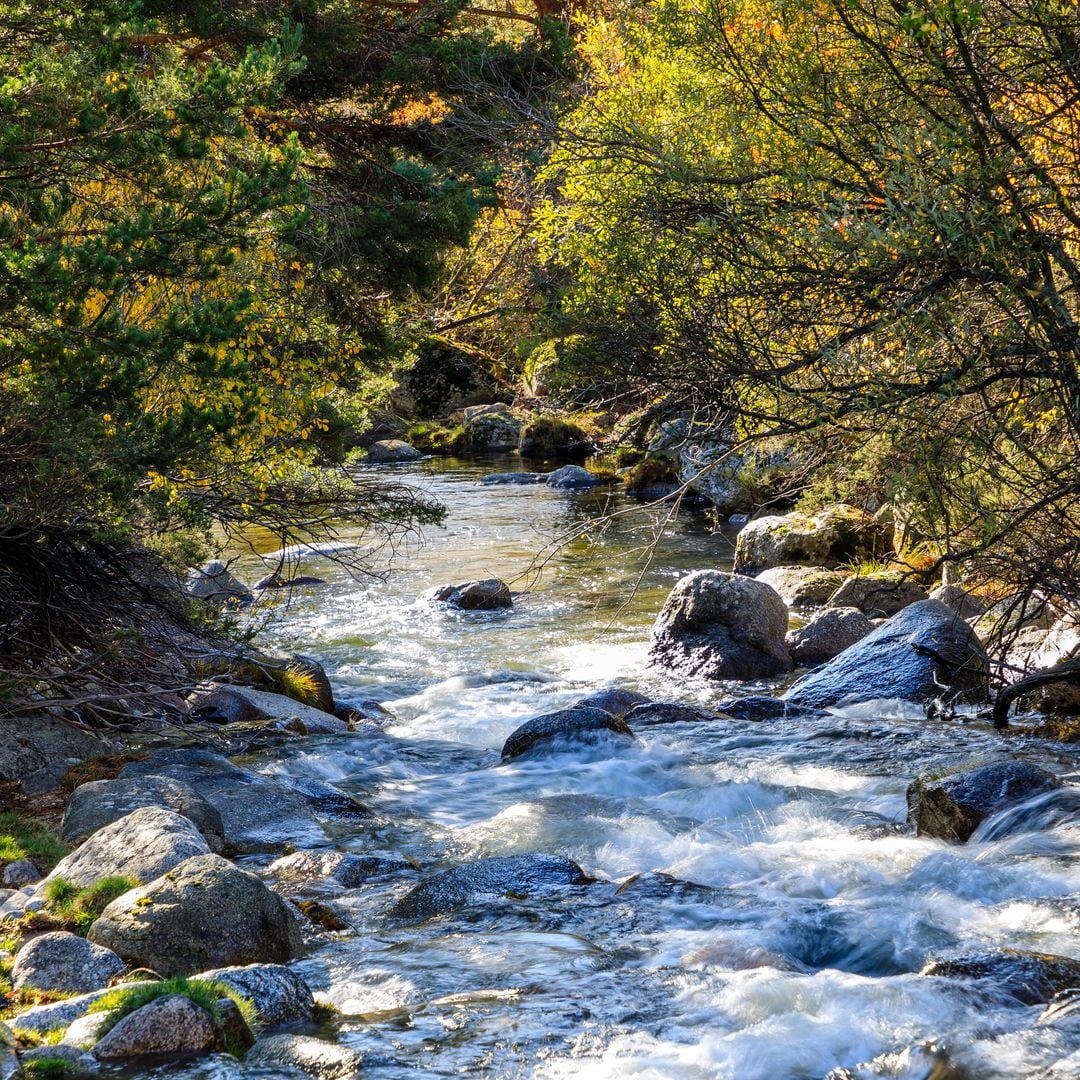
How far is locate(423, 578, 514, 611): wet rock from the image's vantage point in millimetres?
15930

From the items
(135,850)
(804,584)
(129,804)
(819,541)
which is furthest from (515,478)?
(135,850)

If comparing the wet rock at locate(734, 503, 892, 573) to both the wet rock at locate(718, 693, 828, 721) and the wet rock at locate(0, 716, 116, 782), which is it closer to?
the wet rock at locate(718, 693, 828, 721)

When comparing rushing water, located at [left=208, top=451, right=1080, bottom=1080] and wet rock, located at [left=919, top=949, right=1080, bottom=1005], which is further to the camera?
wet rock, located at [left=919, top=949, right=1080, bottom=1005]

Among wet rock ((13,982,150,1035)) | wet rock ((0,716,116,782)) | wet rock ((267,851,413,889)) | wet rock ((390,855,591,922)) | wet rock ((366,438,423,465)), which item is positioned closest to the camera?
wet rock ((13,982,150,1035))

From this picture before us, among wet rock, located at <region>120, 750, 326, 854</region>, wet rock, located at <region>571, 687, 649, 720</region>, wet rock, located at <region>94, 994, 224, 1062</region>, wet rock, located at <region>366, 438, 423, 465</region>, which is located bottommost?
wet rock, located at <region>571, 687, 649, 720</region>

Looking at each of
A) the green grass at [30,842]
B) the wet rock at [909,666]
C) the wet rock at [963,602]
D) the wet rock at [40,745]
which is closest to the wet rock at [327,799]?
the wet rock at [40,745]

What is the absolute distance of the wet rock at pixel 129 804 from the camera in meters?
6.92

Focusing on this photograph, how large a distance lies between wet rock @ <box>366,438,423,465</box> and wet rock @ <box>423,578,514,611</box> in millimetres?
16986

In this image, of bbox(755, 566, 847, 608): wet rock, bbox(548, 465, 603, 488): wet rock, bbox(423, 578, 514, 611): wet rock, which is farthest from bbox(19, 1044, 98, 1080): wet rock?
bbox(548, 465, 603, 488): wet rock

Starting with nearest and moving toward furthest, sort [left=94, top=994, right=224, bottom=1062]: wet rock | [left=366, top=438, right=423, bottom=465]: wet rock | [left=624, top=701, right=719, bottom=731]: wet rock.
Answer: [left=94, top=994, right=224, bottom=1062]: wet rock
[left=624, top=701, right=719, bottom=731]: wet rock
[left=366, top=438, right=423, bottom=465]: wet rock

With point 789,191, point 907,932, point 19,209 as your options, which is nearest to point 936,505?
point 789,191

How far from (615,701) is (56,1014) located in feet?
23.3

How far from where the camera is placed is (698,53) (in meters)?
8.91

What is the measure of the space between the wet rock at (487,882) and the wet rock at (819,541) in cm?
1065
